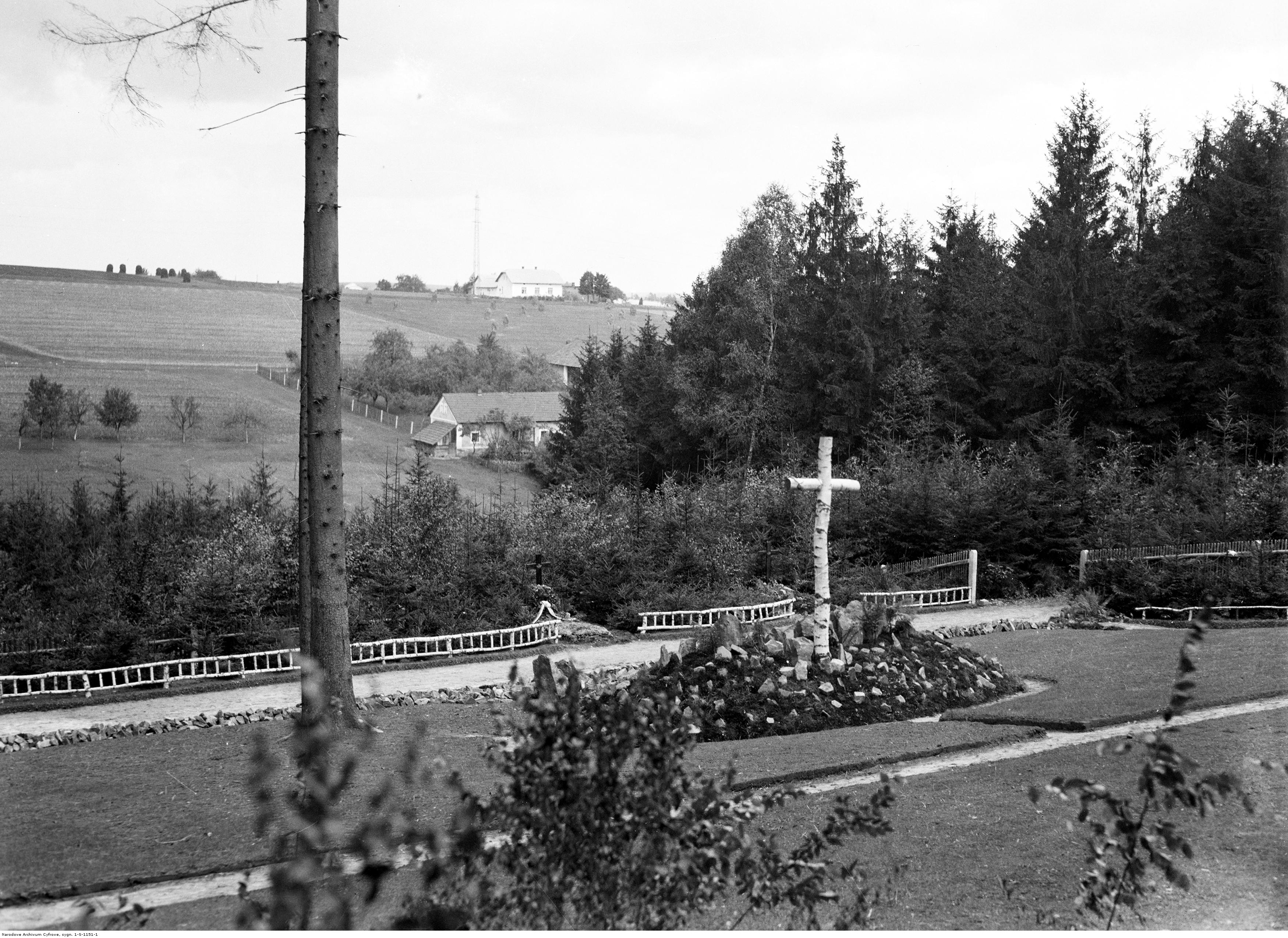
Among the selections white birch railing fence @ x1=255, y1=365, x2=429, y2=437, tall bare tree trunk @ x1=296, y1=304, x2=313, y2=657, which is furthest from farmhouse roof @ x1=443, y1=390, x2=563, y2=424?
tall bare tree trunk @ x1=296, y1=304, x2=313, y2=657

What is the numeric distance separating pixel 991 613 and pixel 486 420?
25025 mm

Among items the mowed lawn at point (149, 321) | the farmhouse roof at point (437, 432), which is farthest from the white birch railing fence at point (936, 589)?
the farmhouse roof at point (437, 432)

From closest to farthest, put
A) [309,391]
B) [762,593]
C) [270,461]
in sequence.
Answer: [309,391]
[762,593]
[270,461]

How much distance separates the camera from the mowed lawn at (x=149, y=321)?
20.5 metres

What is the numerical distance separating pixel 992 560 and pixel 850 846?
44.3ft

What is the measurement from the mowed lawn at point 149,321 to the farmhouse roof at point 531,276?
17.2 m

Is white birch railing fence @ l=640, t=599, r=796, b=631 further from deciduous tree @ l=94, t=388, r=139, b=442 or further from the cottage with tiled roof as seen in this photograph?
the cottage with tiled roof

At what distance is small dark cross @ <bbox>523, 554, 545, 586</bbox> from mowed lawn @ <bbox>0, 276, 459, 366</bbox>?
10756 millimetres

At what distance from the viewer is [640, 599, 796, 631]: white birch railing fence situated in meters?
14.5

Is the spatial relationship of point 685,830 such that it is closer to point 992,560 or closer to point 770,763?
point 770,763

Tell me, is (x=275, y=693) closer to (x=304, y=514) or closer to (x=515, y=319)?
(x=304, y=514)

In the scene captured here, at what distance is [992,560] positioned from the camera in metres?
17.7

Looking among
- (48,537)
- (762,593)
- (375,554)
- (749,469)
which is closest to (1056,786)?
(375,554)

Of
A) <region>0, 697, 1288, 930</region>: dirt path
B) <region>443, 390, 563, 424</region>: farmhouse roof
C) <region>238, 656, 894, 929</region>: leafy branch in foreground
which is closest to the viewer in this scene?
<region>238, 656, 894, 929</region>: leafy branch in foreground
